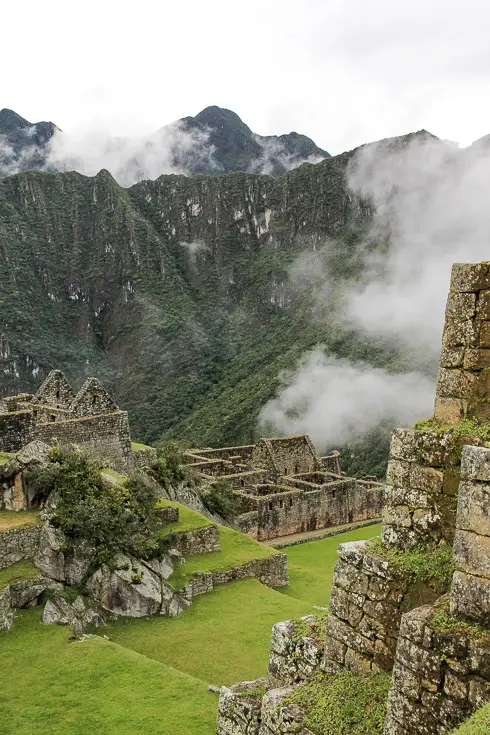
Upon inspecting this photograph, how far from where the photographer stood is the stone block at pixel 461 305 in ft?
12.5

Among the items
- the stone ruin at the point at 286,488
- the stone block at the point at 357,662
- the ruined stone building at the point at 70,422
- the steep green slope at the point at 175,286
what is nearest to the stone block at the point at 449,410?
the stone block at the point at 357,662

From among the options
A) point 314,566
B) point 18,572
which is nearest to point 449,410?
point 18,572

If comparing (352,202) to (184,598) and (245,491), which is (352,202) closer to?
(245,491)

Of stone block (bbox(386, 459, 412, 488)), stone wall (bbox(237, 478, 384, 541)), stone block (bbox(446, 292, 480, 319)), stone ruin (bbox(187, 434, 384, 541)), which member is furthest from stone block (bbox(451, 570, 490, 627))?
stone wall (bbox(237, 478, 384, 541))

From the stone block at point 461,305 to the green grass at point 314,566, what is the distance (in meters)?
8.57

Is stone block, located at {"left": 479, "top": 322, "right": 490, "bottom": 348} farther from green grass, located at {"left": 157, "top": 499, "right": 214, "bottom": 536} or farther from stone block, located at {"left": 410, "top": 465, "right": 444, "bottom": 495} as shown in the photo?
green grass, located at {"left": 157, "top": 499, "right": 214, "bottom": 536}

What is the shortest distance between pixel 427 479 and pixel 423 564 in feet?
1.64

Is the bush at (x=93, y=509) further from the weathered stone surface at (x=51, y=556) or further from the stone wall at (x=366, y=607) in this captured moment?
the stone wall at (x=366, y=607)

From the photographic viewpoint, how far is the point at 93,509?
9.38m

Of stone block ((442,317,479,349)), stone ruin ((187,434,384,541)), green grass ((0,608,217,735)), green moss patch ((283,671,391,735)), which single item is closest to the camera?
green moss patch ((283,671,391,735))

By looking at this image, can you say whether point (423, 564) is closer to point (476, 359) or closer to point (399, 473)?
point (399, 473)

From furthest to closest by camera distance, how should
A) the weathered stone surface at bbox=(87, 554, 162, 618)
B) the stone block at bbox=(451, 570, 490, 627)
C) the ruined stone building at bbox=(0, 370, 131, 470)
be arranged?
the ruined stone building at bbox=(0, 370, 131, 470) < the weathered stone surface at bbox=(87, 554, 162, 618) < the stone block at bbox=(451, 570, 490, 627)

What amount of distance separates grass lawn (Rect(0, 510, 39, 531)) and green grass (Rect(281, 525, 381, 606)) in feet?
16.3

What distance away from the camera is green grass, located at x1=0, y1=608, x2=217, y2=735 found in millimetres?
6312
